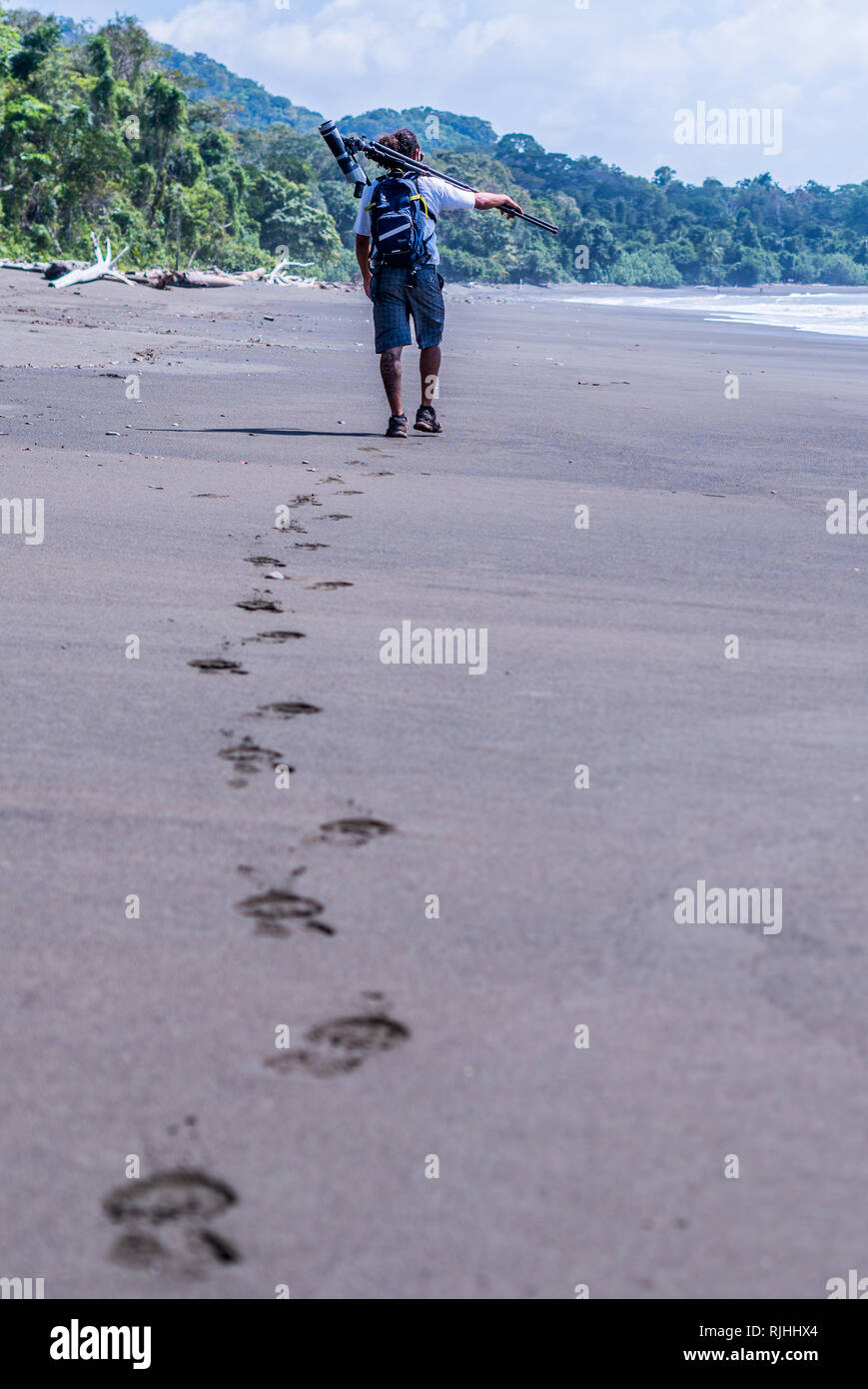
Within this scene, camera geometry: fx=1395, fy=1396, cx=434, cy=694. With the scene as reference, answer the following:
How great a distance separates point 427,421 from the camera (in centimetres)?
809

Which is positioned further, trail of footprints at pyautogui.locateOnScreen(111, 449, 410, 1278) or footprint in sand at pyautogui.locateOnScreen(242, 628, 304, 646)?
footprint in sand at pyautogui.locateOnScreen(242, 628, 304, 646)

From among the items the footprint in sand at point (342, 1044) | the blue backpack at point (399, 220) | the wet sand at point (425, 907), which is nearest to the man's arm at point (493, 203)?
the blue backpack at point (399, 220)

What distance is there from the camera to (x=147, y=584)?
14.6 ft

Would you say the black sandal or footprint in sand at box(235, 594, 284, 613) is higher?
the black sandal

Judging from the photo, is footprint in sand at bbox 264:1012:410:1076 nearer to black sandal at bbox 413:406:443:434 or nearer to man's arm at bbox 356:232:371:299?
black sandal at bbox 413:406:443:434

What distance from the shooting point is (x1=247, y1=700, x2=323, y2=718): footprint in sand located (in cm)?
324

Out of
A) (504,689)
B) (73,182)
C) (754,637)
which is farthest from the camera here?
(73,182)

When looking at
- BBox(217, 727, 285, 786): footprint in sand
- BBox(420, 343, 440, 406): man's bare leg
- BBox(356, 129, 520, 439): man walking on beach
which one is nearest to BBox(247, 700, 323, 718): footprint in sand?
BBox(217, 727, 285, 786): footprint in sand

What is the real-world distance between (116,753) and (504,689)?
100cm

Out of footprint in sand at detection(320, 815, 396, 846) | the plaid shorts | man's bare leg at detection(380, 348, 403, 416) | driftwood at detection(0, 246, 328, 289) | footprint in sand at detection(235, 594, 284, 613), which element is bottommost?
footprint in sand at detection(320, 815, 396, 846)

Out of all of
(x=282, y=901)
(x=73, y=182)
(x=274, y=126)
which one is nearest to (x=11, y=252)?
(x=73, y=182)

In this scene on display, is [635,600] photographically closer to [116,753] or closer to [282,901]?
[116,753]

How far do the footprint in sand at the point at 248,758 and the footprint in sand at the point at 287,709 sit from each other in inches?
6.7
